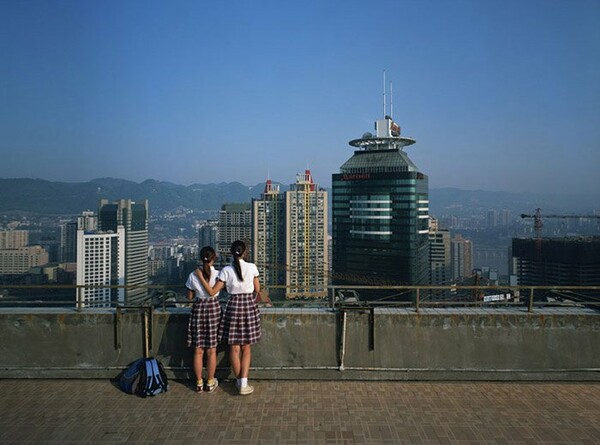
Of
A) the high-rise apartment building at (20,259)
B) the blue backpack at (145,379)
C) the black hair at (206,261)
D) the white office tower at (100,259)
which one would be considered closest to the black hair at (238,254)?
the black hair at (206,261)

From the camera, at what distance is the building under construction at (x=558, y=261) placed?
74.2 meters

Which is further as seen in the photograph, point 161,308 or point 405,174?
point 405,174

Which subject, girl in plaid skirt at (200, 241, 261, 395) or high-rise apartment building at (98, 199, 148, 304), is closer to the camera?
girl in plaid skirt at (200, 241, 261, 395)

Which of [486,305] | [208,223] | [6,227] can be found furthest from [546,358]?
[208,223]

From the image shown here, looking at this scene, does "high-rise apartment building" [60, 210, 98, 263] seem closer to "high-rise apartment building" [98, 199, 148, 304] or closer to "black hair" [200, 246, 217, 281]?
"high-rise apartment building" [98, 199, 148, 304]

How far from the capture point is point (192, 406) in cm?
480

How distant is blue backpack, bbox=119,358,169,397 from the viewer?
5105mm

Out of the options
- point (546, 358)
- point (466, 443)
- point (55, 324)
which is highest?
point (55, 324)

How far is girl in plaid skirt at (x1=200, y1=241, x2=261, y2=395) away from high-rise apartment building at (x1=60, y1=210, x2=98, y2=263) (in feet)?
211

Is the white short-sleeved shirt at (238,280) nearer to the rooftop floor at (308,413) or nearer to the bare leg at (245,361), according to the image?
the bare leg at (245,361)

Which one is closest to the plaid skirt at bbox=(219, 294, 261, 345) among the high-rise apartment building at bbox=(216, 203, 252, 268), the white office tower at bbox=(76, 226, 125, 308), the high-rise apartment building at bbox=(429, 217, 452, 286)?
the white office tower at bbox=(76, 226, 125, 308)

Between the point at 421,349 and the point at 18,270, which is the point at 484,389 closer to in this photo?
the point at 421,349

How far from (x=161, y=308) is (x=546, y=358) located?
200 inches

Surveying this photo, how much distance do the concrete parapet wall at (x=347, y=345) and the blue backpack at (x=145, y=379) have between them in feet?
0.90
